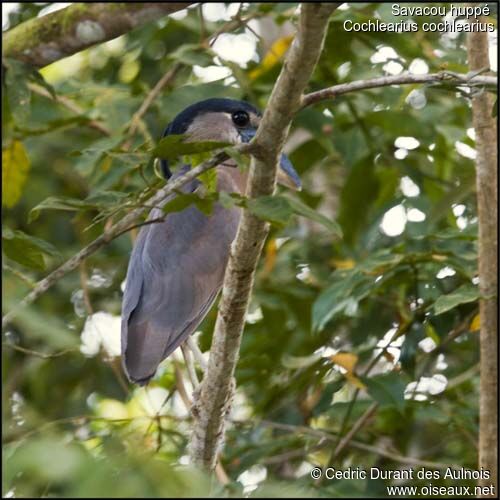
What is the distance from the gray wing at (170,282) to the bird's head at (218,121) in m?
0.30

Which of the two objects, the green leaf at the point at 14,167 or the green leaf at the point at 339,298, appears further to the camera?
the green leaf at the point at 14,167

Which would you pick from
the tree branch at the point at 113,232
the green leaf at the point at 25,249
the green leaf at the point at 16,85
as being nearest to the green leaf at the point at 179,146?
the tree branch at the point at 113,232

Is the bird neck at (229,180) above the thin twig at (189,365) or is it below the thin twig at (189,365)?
above

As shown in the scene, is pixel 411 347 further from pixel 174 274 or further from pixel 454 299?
pixel 174 274

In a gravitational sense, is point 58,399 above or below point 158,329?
below

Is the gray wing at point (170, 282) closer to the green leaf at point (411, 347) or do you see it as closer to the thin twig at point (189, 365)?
the thin twig at point (189, 365)

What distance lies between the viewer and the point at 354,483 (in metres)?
2.78

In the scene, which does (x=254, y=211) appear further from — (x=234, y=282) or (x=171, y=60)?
(x=171, y=60)

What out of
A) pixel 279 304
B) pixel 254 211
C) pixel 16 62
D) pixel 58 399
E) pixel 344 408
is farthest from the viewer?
pixel 58 399

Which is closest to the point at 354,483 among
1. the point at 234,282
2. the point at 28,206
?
the point at 234,282

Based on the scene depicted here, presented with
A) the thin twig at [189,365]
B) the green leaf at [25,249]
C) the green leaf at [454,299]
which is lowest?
the thin twig at [189,365]

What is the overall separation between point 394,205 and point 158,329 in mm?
845

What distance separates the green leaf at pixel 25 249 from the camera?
6.23 ft

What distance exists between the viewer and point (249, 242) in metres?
2.10
